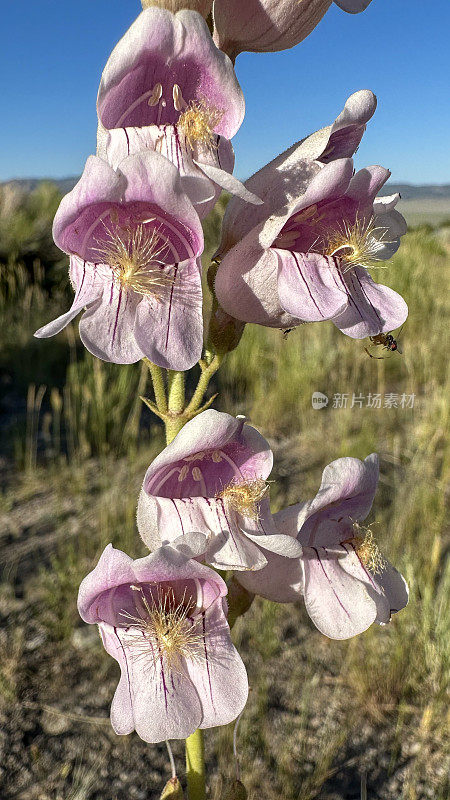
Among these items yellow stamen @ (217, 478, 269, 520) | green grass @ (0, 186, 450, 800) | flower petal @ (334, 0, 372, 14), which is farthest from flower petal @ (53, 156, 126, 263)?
green grass @ (0, 186, 450, 800)

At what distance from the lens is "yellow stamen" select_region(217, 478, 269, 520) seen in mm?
1021

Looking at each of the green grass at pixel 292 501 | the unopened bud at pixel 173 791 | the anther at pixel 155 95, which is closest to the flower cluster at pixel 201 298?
the anther at pixel 155 95

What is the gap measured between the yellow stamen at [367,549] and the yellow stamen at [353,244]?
19.4 inches

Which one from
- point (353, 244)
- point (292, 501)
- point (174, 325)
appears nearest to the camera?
point (174, 325)

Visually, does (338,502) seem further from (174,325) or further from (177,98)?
(177,98)

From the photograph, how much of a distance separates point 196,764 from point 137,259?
3.10ft

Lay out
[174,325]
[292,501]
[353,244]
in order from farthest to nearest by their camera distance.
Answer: [292,501]
[353,244]
[174,325]

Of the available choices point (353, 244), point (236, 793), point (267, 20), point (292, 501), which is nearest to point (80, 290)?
point (353, 244)

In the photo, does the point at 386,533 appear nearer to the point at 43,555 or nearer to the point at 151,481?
the point at 43,555

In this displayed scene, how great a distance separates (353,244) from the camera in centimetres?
104

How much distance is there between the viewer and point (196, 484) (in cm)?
113

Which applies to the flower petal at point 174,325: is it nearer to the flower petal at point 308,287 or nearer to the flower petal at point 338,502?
the flower petal at point 308,287

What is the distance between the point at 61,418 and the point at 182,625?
11.2 feet

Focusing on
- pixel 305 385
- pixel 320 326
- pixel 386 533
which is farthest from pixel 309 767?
pixel 320 326
